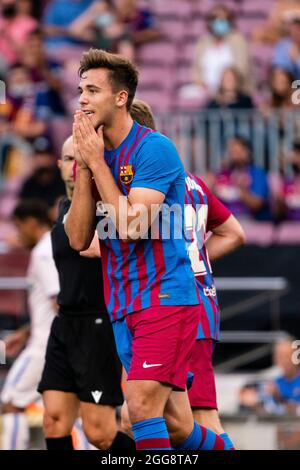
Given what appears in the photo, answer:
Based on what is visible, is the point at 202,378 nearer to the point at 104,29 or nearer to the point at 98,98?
the point at 98,98

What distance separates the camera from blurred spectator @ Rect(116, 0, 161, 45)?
17.3 m

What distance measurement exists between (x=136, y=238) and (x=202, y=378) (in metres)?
1.27

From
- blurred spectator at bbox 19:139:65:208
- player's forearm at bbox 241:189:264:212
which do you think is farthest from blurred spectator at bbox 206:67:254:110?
blurred spectator at bbox 19:139:65:208

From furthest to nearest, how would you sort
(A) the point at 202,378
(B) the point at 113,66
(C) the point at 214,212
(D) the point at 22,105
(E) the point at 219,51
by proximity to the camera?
(E) the point at 219,51 < (D) the point at 22,105 < (C) the point at 214,212 < (A) the point at 202,378 < (B) the point at 113,66

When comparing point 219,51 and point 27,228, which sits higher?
point 219,51

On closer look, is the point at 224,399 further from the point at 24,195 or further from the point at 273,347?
the point at 24,195

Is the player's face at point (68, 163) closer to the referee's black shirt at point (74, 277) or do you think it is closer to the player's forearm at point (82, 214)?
the referee's black shirt at point (74, 277)

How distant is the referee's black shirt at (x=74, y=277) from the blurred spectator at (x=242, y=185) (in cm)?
604

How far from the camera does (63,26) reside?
1791 centimetres

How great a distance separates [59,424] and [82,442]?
83cm

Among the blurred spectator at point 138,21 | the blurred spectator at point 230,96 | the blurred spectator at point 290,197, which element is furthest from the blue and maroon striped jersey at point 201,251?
the blurred spectator at point 138,21

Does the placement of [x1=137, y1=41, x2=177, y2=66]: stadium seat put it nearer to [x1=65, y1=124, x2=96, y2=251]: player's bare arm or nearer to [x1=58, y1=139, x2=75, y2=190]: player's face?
[x1=58, y1=139, x2=75, y2=190]: player's face

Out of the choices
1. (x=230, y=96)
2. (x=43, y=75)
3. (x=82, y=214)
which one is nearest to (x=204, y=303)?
(x=82, y=214)
